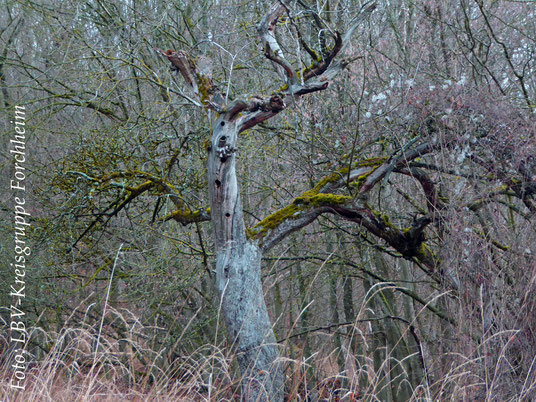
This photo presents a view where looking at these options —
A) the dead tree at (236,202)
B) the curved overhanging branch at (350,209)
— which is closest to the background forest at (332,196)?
the curved overhanging branch at (350,209)

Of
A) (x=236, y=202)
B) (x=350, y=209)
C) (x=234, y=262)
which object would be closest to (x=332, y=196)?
(x=350, y=209)

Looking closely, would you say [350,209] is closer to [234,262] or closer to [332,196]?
[332,196]

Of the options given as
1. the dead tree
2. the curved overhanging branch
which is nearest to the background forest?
the curved overhanging branch

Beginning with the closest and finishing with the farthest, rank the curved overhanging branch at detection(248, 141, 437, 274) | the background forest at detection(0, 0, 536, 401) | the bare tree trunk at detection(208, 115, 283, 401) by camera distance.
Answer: the background forest at detection(0, 0, 536, 401) → the bare tree trunk at detection(208, 115, 283, 401) → the curved overhanging branch at detection(248, 141, 437, 274)

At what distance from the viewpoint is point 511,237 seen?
4.16 metres

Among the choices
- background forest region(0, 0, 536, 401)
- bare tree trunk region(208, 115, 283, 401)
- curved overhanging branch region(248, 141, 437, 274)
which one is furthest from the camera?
curved overhanging branch region(248, 141, 437, 274)

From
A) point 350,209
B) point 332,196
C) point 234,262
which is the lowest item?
point 234,262

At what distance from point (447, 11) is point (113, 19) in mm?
4544

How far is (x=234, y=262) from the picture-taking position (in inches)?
173

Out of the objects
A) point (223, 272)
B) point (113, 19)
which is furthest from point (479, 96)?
point (113, 19)

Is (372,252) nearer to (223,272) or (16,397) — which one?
(223,272)

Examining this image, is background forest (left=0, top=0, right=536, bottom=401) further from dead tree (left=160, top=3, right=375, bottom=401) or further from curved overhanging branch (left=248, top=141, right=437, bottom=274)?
dead tree (left=160, top=3, right=375, bottom=401)

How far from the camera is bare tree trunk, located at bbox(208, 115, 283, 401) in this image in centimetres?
420

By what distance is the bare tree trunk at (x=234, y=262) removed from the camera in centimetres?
420
